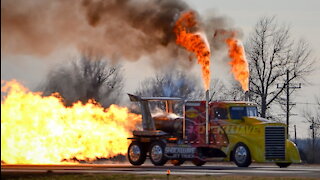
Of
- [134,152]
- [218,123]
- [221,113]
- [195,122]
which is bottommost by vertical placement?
[134,152]

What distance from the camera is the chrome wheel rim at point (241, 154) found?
55.1m

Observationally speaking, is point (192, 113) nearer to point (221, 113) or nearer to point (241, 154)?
point (221, 113)

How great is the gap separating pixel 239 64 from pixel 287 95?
32969mm

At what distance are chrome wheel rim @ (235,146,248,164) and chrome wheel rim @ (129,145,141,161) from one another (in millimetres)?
6961

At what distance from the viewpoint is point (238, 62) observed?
198ft

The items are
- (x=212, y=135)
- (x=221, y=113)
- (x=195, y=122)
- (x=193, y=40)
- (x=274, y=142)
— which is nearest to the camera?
(x=274, y=142)

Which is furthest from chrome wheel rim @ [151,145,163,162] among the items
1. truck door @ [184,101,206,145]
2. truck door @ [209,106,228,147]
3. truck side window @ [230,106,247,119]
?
truck side window @ [230,106,247,119]

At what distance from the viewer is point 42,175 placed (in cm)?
4509

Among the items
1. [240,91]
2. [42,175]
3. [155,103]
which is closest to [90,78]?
[240,91]

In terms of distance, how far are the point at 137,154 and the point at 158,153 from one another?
225 centimetres

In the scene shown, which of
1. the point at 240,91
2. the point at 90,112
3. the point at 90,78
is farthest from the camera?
the point at 240,91

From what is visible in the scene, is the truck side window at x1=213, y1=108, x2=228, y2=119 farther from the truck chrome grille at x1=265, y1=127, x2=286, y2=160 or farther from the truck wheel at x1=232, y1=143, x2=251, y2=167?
the truck chrome grille at x1=265, y1=127, x2=286, y2=160

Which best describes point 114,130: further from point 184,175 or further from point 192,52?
point 184,175

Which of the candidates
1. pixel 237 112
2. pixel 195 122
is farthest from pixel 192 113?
pixel 237 112
